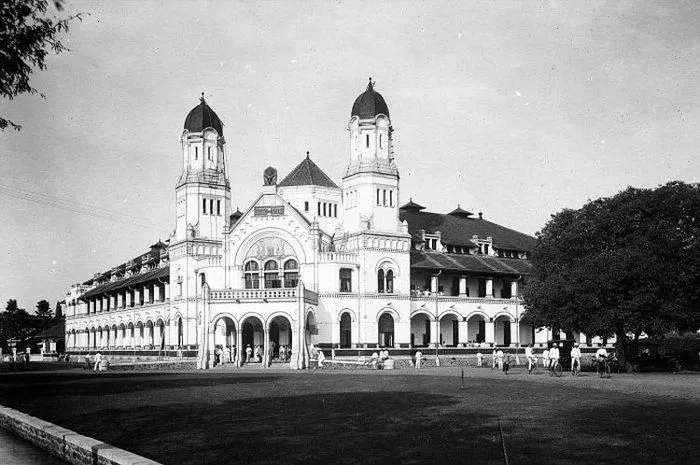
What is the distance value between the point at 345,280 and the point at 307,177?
11763 millimetres

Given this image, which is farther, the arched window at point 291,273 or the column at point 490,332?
the column at point 490,332

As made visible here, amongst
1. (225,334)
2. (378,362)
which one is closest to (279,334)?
(225,334)

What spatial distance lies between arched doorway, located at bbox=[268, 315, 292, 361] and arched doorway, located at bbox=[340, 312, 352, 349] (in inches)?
152

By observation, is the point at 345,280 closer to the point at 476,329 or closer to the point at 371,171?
the point at 371,171

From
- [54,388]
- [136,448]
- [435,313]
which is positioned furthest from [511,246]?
[136,448]

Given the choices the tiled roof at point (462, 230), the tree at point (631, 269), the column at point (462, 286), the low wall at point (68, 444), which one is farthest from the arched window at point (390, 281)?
the low wall at point (68, 444)

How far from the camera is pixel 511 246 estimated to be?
75375mm

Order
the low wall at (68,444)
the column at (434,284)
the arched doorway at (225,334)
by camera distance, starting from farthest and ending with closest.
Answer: the column at (434,284) → the arched doorway at (225,334) → the low wall at (68,444)

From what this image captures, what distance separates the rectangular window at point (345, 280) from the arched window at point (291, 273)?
3.44 m

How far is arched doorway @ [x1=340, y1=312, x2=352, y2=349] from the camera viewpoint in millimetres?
61250

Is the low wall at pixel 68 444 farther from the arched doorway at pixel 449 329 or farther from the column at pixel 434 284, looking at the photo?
the arched doorway at pixel 449 329

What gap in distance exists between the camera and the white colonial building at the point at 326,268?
198 ft

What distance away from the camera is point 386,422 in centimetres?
1848

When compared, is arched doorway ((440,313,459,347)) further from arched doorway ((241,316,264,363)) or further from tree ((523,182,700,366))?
tree ((523,182,700,366))
